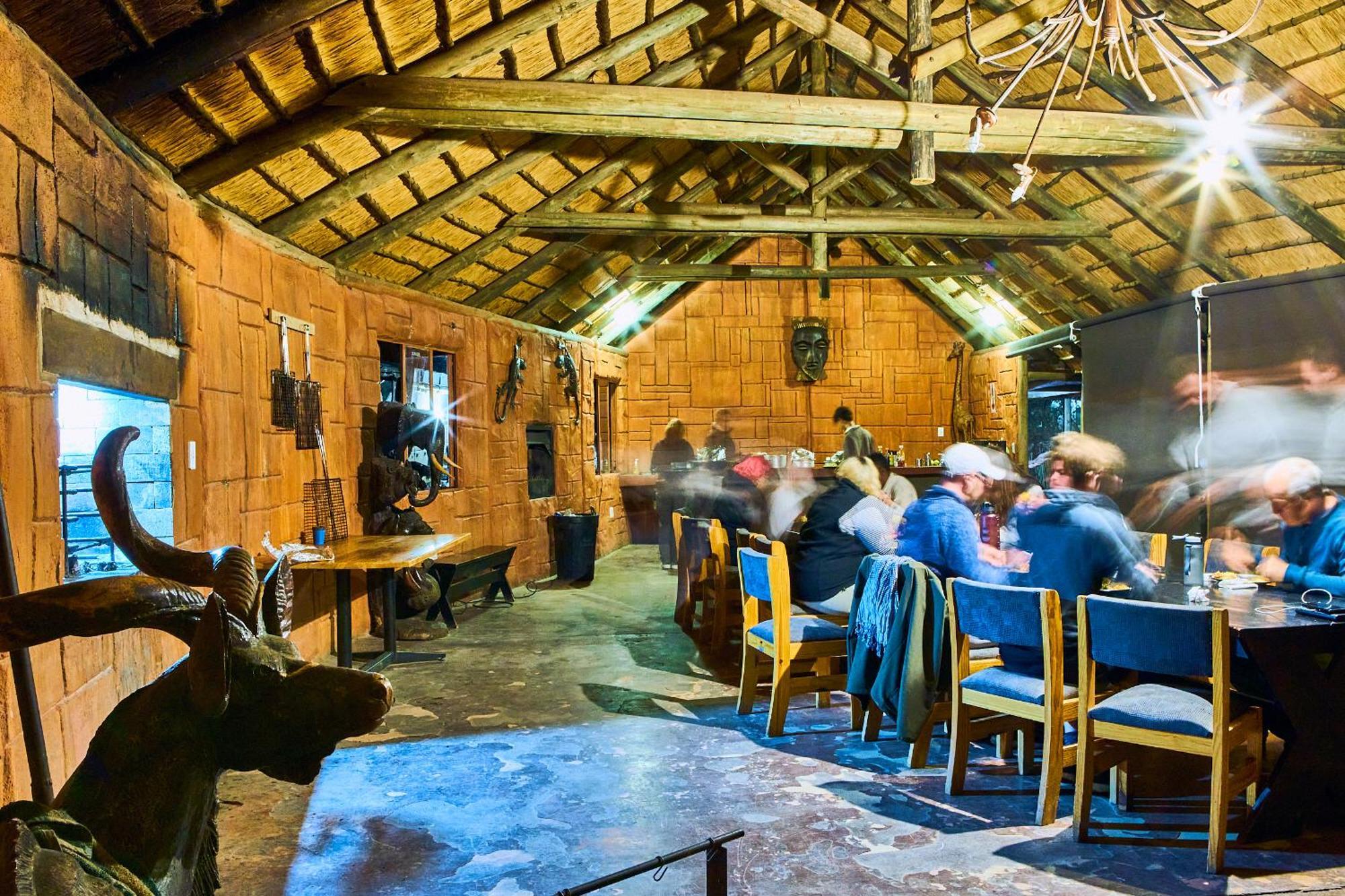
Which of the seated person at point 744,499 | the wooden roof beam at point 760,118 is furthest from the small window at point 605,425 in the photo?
the wooden roof beam at point 760,118

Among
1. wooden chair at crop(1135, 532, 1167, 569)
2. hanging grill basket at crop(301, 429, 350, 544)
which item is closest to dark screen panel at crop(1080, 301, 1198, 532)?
wooden chair at crop(1135, 532, 1167, 569)

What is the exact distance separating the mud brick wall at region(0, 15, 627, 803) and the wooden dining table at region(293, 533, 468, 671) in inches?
15.7

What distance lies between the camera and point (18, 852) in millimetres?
932

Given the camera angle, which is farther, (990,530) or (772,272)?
(772,272)

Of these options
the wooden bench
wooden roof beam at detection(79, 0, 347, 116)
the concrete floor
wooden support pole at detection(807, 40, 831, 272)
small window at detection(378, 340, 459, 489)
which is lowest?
the concrete floor

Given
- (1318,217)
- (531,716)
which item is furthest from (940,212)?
(531,716)

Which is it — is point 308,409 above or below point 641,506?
above

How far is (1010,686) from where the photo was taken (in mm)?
3248

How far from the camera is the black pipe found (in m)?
1.57

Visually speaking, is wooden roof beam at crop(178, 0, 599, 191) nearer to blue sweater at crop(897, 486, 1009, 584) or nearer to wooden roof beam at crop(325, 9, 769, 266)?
wooden roof beam at crop(325, 9, 769, 266)

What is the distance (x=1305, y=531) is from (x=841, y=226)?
5.43 metres

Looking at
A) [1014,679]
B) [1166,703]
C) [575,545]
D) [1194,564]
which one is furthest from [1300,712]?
[575,545]

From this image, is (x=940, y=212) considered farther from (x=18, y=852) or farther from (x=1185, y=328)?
(x=18, y=852)

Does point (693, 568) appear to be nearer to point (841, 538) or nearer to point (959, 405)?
point (841, 538)
